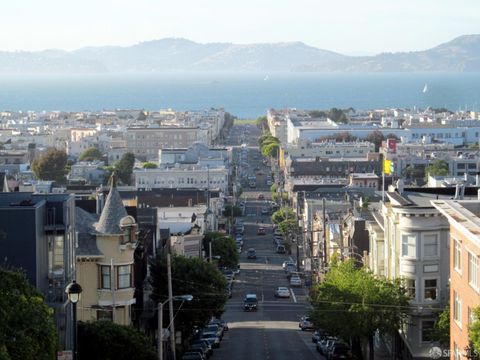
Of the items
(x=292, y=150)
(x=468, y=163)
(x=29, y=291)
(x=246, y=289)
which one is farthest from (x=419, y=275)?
(x=292, y=150)

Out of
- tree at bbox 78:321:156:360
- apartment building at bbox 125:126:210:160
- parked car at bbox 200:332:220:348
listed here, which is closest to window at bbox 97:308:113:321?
tree at bbox 78:321:156:360

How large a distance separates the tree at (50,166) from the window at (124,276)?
10757 cm

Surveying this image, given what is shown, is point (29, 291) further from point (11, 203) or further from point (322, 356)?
point (322, 356)

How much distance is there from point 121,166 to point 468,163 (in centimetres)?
3522

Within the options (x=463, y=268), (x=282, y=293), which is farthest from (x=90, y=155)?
(x=463, y=268)

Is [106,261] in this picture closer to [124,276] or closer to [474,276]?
[124,276]

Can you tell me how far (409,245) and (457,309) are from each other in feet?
34.4

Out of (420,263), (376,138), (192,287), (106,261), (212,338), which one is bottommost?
(376,138)

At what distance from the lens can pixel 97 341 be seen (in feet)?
121

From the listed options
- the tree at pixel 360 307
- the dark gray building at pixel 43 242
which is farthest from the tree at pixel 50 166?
the dark gray building at pixel 43 242

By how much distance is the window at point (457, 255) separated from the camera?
3164 centimetres

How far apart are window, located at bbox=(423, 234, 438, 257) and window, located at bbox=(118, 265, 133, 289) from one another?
8063 mm

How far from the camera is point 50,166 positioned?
15512 centimetres

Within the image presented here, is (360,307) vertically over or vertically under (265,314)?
over
